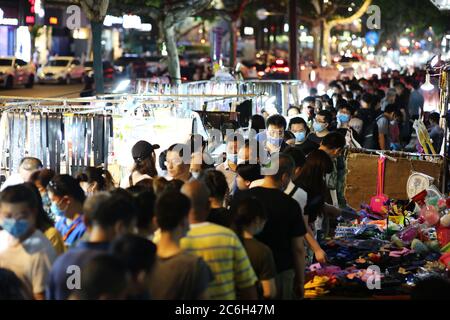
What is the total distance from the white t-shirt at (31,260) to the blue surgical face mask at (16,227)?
43 millimetres

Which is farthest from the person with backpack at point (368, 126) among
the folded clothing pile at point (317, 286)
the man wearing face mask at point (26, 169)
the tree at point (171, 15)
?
the tree at point (171, 15)

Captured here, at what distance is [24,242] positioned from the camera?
6762mm

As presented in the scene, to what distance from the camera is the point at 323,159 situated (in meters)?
10.2

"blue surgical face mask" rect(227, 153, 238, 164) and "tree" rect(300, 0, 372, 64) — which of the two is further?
"tree" rect(300, 0, 372, 64)

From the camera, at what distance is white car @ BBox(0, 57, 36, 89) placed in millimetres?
44406

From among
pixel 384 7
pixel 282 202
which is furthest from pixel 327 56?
pixel 282 202

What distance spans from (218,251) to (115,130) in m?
6.56

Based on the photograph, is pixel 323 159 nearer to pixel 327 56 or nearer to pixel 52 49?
pixel 327 56

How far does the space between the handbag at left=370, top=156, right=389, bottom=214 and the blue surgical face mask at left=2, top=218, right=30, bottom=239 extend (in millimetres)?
8855

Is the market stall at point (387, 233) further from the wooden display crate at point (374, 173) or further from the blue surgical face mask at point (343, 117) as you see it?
the blue surgical face mask at point (343, 117)

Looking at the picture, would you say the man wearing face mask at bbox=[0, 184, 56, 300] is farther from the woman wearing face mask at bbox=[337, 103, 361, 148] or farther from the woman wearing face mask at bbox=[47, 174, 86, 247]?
the woman wearing face mask at bbox=[337, 103, 361, 148]

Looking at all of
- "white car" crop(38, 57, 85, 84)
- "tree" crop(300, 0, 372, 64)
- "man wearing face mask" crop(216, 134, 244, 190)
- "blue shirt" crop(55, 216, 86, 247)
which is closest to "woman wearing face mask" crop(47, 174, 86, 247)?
"blue shirt" crop(55, 216, 86, 247)

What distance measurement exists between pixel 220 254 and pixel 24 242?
134cm

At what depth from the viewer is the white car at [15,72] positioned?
4441 centimetres
